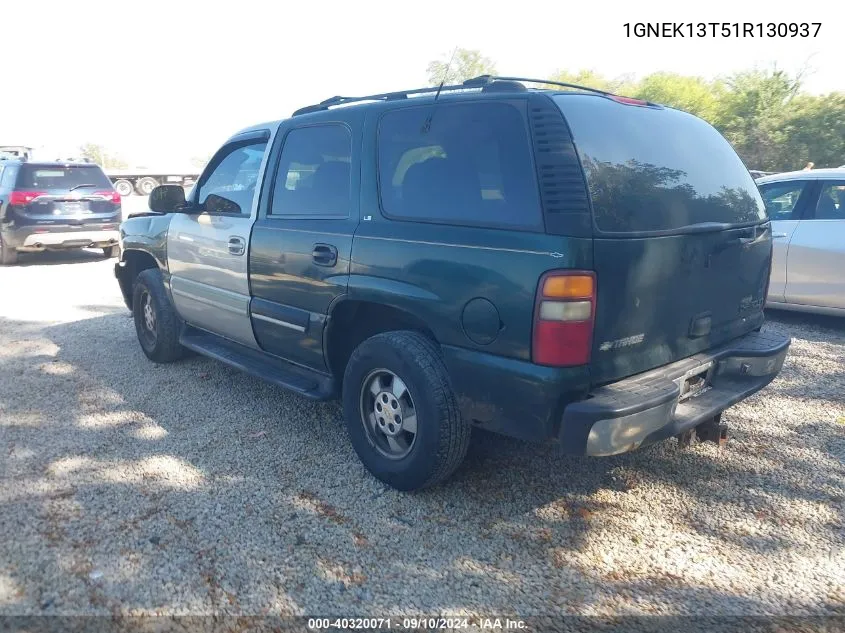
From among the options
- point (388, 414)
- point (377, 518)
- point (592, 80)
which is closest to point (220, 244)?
point (388, 414)

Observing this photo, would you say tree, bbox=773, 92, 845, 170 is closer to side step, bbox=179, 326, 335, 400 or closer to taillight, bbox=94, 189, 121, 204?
taillight, bbox=94, 189, 121, 204

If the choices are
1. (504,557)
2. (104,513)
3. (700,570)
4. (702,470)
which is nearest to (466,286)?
(504,557)

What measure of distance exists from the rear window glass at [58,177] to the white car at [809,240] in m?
10.2

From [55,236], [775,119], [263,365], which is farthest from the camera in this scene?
[775,119]

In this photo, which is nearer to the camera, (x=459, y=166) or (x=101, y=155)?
(x=459, y=166)

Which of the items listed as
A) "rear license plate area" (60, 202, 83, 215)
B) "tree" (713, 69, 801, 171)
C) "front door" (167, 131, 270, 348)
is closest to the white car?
"front door" (167, 131, 270, 348)

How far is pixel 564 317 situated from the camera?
2.66m

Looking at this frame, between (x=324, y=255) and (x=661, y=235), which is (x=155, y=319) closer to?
(x=324, y=255)

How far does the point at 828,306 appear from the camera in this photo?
6.25m

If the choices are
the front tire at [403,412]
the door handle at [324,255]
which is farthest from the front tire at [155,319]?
the front tire at [403,412]

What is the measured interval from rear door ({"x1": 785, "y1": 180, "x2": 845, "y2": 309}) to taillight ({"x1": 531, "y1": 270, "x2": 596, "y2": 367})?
15.0ft

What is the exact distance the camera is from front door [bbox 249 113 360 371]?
3625mm

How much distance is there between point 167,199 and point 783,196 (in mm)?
5670

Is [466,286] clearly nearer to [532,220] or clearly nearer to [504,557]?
[532,220]
